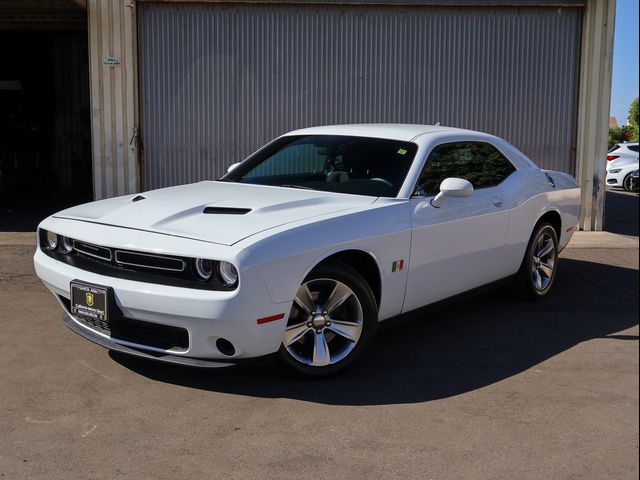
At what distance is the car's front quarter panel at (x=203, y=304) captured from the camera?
4.00 metres

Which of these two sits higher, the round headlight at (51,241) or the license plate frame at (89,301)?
the round headlight at (51,241)

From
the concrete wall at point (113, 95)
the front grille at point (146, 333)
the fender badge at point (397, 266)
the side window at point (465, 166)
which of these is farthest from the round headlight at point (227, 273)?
the concrete wall at point (113, 95)

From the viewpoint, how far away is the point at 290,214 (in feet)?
15.0

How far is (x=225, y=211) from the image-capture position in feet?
15.2

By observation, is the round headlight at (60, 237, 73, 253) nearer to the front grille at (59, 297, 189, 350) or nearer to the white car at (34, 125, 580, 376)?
the white car at (34, 125, 580, 376)

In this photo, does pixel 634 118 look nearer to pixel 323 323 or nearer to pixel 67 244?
pixel 323 323

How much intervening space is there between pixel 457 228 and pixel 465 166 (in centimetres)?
67

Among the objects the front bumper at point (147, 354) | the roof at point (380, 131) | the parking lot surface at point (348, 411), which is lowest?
the parking lot surface at point (348, 411)

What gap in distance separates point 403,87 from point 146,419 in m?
7.54

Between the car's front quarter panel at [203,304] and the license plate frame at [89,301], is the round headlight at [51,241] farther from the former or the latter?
the car's front quarter panel at [203,304]

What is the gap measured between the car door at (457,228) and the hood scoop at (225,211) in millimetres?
1102

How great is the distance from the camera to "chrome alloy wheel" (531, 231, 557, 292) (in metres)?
6.50

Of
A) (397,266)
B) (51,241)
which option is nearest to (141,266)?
(51,241)

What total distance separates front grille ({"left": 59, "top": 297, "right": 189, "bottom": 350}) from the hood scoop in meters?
0.76
